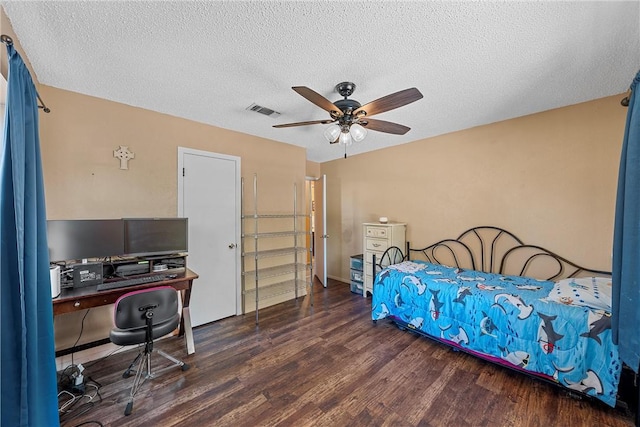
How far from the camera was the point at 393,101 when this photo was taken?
5.89 feet

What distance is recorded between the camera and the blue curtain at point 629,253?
4.58 ft

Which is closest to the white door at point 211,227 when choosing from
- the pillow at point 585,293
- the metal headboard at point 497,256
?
the metal headboard at point 497,256

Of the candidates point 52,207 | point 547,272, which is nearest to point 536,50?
point 547,272

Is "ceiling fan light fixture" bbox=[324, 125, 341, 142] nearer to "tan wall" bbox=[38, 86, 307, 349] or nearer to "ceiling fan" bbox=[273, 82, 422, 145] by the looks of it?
"ceiling fan" bbox=[273, 82, 422, 145]

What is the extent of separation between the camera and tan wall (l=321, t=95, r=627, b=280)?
234 cm

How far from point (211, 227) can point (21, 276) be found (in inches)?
74.9

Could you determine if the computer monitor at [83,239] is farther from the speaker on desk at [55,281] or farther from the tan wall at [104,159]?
the tan wall at [104,159]

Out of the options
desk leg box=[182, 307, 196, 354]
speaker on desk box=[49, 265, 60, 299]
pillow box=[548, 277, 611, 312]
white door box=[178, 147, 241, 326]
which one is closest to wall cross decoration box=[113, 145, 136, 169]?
white door box=[178, 147, 241, 326]

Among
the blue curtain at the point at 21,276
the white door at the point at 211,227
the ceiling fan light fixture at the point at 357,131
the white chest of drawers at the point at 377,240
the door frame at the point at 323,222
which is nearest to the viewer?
the blue curtain at the point at 21,276

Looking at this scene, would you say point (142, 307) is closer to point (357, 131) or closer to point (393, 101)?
point (357, 131)

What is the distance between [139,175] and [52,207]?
72 cm

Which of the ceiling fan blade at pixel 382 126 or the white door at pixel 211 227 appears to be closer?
the ceiling fan blade at pixel 382 126

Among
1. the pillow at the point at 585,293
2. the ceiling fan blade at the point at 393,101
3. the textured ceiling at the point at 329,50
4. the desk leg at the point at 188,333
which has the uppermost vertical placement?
the textured ceiling at the point at 329,50

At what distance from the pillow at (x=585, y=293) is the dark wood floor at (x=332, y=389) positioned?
27.6 inches
